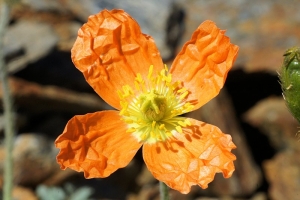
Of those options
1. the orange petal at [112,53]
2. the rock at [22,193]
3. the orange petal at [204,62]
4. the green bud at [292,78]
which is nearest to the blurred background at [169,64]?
the rock at [22,193]

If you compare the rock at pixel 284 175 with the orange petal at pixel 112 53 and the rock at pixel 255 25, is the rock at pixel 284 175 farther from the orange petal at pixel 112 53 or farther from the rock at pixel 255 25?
the orange petal at pixel 112 53

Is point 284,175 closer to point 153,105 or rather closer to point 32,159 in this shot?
point 32,159

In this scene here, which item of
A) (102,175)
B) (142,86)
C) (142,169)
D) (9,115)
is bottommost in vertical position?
(142,169)

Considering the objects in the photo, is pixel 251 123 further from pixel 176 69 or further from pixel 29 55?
pixel 176 69

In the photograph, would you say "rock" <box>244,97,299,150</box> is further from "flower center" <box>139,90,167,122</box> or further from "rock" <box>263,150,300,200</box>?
"flower center" <box>139,90,167,122</box>

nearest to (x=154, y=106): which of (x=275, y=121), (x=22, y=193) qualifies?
(x=22, y=193)

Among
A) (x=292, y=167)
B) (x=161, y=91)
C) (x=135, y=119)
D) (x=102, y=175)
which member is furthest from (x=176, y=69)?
(x=292, y=167)

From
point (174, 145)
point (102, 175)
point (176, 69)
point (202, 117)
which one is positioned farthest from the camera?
point (202, 117)
